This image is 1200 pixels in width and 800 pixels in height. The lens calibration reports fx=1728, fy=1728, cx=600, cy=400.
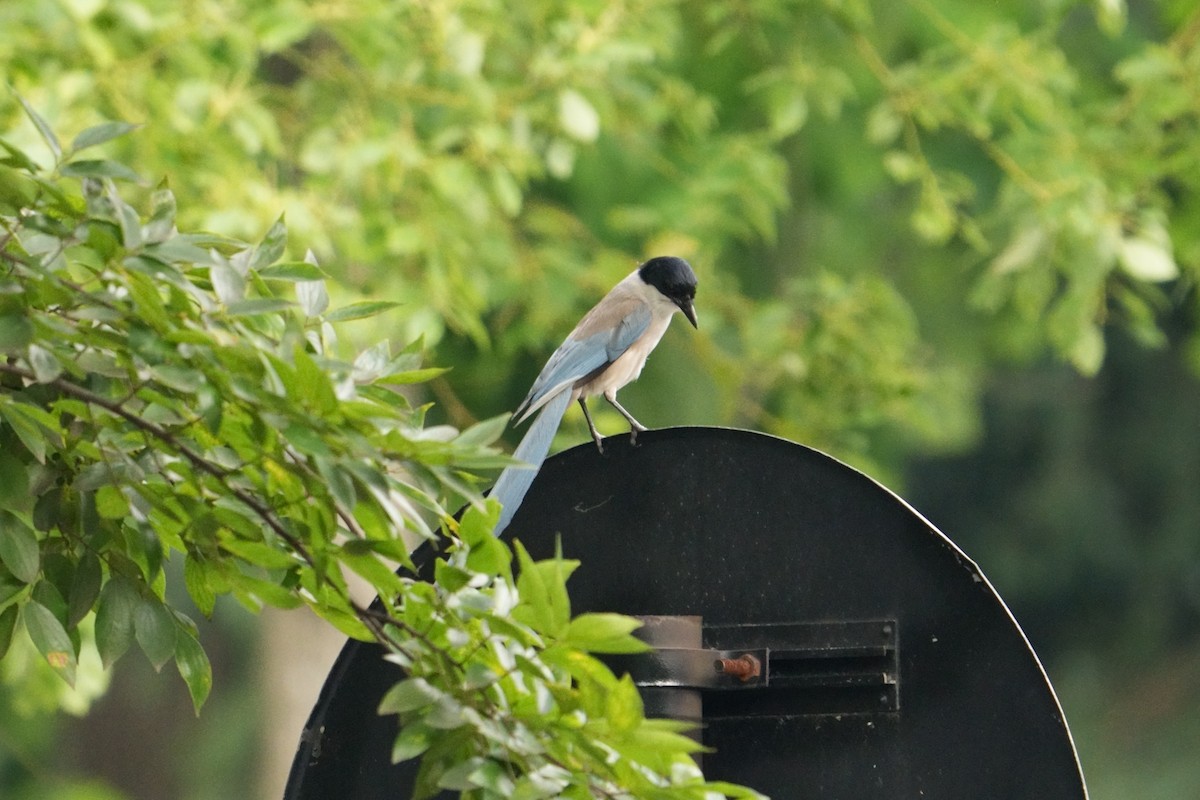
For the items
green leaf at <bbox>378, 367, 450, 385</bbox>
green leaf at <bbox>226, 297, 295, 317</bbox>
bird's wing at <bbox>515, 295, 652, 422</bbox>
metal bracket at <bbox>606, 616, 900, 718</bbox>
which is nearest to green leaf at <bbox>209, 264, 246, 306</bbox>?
green leaf at <bbox>226, 297, 295, 317</bbox>

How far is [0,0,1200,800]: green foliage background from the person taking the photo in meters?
5.80

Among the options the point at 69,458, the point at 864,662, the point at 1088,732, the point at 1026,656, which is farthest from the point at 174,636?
the point at 1088,732

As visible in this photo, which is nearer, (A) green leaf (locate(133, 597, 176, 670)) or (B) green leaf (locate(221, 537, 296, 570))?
(B) green leaf (locate(221, 537, 296, 570))

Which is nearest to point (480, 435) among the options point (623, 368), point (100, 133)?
point (100, 133)

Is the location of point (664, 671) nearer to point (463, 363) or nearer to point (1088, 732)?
point (463, 363)

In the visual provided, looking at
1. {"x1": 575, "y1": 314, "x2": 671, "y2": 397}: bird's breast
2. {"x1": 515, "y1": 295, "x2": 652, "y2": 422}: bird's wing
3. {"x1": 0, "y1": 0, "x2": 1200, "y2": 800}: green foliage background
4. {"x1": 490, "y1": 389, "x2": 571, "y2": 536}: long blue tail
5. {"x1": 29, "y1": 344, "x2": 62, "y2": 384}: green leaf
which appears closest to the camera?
{"x1": 29, "y1": 344, "x2": 62, "y2": 384}: green leaf

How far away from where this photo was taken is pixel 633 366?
3703 millimetres

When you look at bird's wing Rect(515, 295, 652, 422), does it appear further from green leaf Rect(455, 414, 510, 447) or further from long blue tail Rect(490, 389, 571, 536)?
green leaf Rect(455, 414, 510, 447)

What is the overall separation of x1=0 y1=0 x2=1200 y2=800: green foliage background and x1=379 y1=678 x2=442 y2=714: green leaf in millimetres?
3207

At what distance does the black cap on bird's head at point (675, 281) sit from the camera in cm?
368

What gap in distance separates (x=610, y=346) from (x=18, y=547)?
1.70 meters

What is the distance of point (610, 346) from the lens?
11.4 ft

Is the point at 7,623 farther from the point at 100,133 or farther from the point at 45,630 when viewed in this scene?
the point at 100,133

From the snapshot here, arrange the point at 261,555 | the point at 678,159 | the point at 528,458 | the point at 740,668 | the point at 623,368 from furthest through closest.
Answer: the point at 678,159 → the point at 623,368 → the point at 528,458 → the point at 740,668 → the point at 261,555
